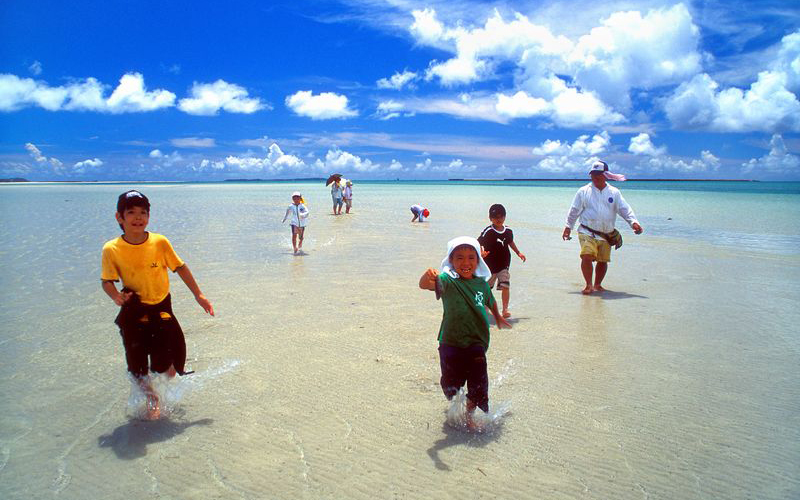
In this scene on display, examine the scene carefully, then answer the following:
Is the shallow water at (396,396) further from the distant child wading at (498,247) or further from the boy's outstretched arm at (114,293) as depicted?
the boy's outstretched arm at (114,293)

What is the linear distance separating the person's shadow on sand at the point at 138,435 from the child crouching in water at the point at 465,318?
1880 mm

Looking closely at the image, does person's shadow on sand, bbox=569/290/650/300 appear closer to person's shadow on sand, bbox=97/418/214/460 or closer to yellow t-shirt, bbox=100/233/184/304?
person's shadow on sand, bbox=97/418/214/460

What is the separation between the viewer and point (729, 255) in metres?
11.9

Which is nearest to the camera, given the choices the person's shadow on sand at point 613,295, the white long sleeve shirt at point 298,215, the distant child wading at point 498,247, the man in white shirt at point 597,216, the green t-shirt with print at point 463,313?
the green t-shirt with print at point 463,313

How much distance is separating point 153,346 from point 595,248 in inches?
256

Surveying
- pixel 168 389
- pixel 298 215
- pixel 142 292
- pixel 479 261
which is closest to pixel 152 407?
pixel 168 389

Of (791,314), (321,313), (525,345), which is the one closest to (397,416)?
(525,345)

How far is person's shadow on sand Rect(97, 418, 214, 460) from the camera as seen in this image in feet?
11.6

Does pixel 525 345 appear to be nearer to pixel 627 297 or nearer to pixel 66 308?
pixel 627 297

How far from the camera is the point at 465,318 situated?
12.0ft

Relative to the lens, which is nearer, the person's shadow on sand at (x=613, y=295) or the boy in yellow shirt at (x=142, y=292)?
the boy in yellow shirt at (x=142, y=292)

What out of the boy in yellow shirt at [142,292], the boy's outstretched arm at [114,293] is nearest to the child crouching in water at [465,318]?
the boy in yellow shirt at [142,292]

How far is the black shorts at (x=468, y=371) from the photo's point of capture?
3.69m

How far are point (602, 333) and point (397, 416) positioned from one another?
10.5 ft
